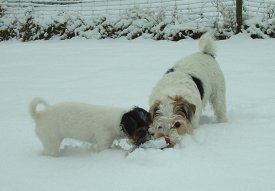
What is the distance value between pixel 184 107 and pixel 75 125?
1091 millimetres

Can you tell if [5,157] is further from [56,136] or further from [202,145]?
[202,145]

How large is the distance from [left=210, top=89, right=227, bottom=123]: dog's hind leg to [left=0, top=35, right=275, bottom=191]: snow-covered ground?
0.43ft

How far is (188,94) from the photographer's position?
14.6ft

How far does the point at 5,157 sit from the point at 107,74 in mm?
4645

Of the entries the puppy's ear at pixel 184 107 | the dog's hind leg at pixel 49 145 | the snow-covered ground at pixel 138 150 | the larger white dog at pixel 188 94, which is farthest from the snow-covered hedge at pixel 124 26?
the dog's hind leg at pixel 49 145

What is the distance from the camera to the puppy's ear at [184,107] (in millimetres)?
4109

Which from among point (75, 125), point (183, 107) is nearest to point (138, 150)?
point (183, 107)

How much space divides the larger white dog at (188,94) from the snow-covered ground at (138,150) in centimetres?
21

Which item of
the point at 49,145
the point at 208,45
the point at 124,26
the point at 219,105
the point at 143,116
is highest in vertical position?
the point at 124,26

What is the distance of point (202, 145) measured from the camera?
13.6ft

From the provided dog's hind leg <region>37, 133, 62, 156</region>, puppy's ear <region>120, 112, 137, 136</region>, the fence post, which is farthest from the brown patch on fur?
the fence post

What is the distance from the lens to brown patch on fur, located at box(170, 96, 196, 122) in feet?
13.5

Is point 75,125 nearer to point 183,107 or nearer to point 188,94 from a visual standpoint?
point 183,107

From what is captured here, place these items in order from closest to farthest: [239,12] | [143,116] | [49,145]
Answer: [143,116] < [49,145] < [239,12]
